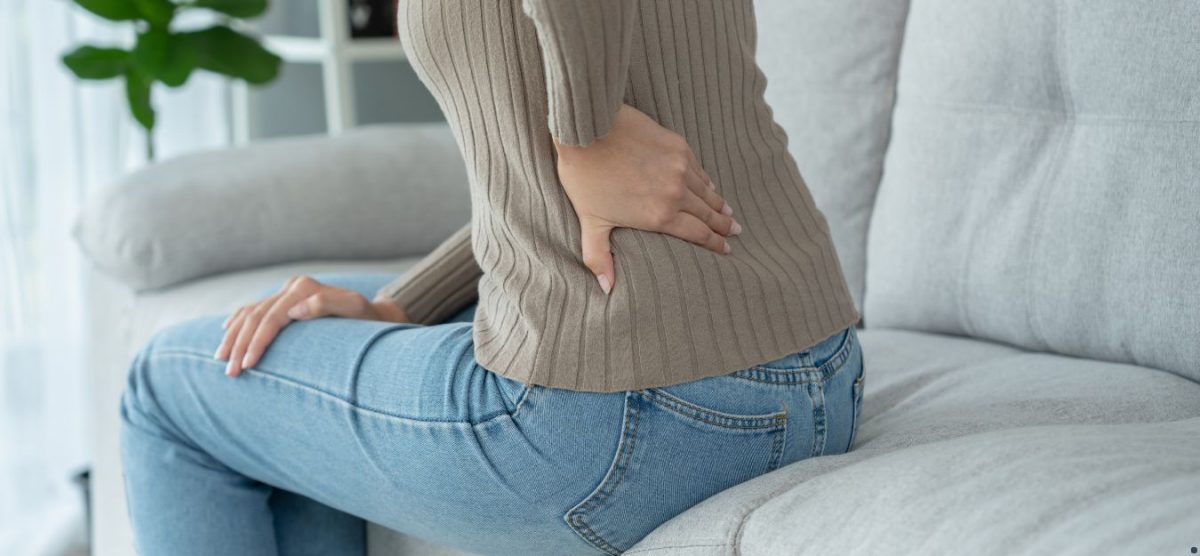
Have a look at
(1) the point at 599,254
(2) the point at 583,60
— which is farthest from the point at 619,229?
(2) the point at 583,60

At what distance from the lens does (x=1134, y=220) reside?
1.08 m

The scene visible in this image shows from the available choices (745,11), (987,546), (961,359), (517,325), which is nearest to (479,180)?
(517,325)

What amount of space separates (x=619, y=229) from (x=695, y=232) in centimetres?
5

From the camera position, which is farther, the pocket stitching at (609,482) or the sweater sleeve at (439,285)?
the sweater sleeve at (439,285)

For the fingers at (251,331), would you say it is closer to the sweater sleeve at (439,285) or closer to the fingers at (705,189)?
the sweater sleeve at (439,285)

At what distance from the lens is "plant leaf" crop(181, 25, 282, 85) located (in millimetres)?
2156

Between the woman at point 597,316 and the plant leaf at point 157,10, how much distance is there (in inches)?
54.9

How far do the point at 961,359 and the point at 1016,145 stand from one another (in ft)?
0.75

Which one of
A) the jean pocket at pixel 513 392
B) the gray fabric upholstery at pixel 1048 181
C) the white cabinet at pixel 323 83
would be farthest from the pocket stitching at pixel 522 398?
the white cabinet at pixel 323 83

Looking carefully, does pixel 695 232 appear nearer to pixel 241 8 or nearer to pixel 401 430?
pixel 401 430

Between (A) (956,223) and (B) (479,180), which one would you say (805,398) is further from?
(A) (956,223)

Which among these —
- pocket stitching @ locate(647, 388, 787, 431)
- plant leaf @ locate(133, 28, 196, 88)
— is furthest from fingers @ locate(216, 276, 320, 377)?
plant leaf @ locate(133, 28, 196, 88)

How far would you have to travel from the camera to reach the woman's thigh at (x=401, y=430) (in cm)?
80

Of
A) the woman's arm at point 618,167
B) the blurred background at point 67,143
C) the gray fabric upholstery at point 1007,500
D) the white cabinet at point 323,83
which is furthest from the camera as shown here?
the white cabinet at point 323,83
